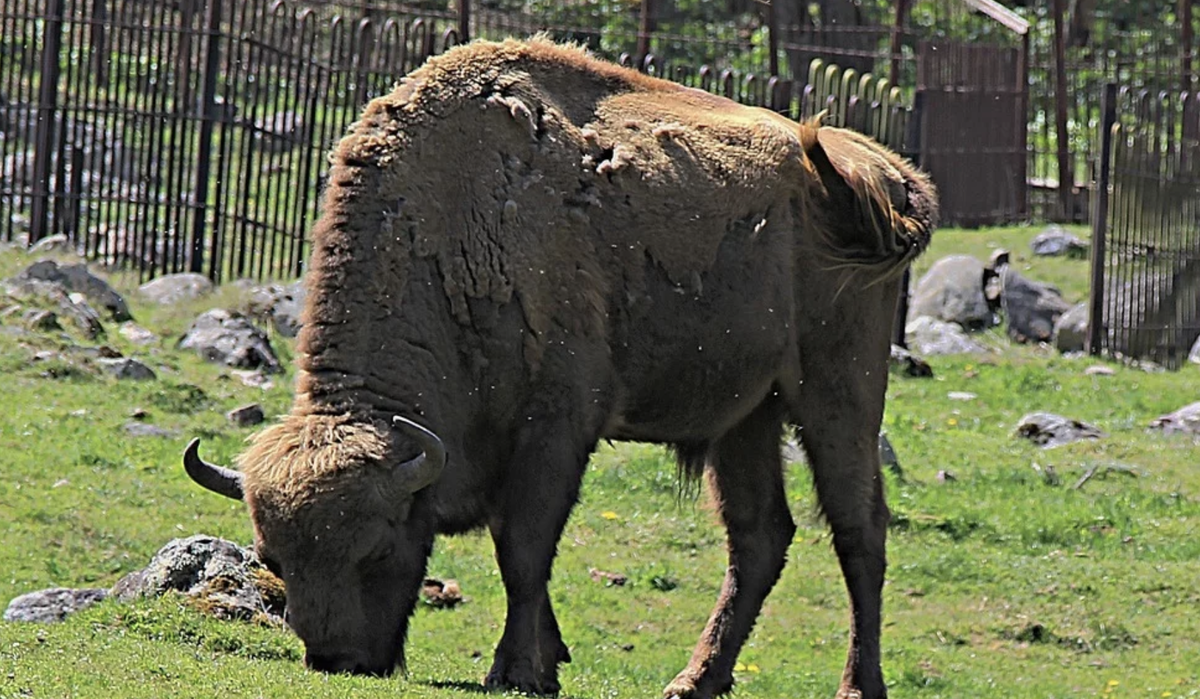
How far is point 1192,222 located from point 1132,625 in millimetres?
8804

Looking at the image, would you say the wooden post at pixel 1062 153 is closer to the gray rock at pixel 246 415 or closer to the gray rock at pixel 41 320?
the gray rock at pixel 246 415

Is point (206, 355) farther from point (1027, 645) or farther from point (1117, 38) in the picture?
point (1117, 38)

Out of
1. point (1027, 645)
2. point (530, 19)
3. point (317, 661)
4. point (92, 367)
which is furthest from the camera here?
point (530, 19)

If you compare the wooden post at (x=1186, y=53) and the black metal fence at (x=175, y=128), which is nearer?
the black metal fence at (x=175, y=128)

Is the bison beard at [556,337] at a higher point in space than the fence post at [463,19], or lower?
lower

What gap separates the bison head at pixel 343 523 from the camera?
272 inches

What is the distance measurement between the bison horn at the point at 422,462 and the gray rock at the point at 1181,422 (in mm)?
9203

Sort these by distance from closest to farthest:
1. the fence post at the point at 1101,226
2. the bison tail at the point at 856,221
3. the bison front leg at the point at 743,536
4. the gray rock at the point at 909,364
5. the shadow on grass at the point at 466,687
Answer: the shadow on grass at the point at 466,687
the bison front leg at the point at 743,536
the bison tail at the point at 856,221
the gray rock at the point at 909,364
the fence post at the point at 1101,226

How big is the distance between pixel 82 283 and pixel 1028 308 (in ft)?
30.3

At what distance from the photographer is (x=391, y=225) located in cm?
766

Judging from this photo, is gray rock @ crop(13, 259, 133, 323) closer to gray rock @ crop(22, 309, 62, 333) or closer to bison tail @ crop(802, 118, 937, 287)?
gray rock @ crop(22, 309, 62, 333)

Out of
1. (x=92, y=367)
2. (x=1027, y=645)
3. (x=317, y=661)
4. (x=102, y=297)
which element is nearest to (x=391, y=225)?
(x=317, y=661)

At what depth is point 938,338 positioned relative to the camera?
17.8 metres

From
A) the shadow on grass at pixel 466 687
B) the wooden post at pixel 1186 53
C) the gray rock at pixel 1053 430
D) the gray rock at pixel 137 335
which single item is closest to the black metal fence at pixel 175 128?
the gray rock at pixel 137 335
